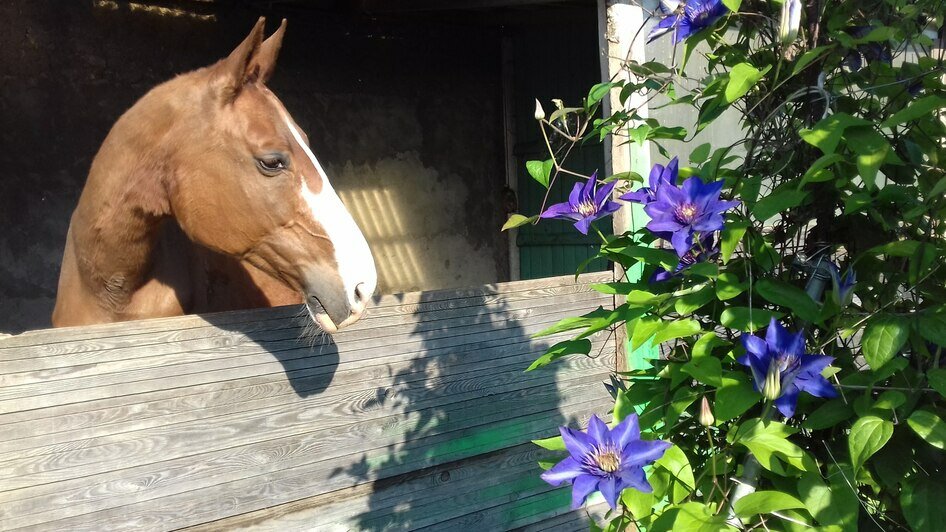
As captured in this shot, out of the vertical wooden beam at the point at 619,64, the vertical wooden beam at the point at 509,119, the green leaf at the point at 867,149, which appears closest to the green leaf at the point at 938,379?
the green leaf at the point at 867,149

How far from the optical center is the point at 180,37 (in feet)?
18.6

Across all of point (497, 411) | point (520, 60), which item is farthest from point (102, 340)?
point (520, 60)

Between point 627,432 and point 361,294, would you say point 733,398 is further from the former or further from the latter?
point 361,294

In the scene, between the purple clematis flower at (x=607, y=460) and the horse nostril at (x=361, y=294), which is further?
the horse nostril at (x=361, y=294)

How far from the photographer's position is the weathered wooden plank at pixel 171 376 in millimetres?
1825

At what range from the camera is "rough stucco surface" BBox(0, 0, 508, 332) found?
5094 mm

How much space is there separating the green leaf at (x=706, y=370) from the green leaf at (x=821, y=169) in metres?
0.25

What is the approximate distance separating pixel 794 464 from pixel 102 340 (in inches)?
66.1

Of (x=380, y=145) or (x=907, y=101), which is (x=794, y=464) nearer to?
(x=907, y=101)

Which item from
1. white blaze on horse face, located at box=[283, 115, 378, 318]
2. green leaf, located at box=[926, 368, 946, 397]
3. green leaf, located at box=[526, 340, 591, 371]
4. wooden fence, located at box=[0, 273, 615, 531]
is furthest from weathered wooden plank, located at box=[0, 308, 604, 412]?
green leaf, located at box=[926, 368, 946, 397]

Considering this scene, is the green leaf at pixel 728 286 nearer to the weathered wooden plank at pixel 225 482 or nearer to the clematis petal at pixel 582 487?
the clematis petal at pixel 582 487

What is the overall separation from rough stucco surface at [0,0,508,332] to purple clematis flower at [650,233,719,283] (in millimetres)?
5198

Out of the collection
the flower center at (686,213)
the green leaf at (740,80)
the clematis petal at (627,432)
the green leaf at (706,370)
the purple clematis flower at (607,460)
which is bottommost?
the purple clematis flower at (607,460)

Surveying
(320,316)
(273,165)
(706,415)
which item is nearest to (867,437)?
(706,415)
